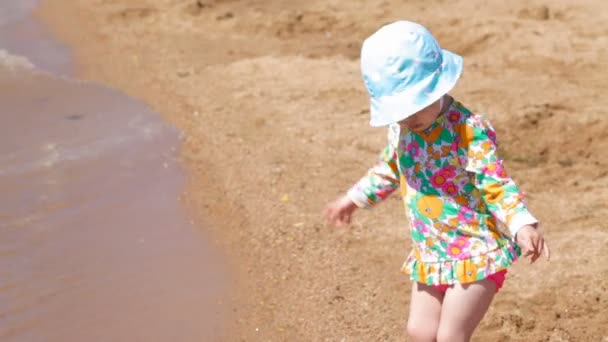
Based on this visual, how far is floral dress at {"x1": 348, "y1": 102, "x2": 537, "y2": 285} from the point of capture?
3.21 meters

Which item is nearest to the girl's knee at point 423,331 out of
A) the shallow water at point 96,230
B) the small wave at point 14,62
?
the shallow water at point 96,230

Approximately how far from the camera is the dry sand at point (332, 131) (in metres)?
4.59

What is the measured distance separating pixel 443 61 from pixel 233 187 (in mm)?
2954

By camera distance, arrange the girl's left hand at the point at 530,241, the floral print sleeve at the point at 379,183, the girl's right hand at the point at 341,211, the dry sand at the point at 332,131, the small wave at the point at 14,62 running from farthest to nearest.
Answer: the small wave at the point at 14,62
the dry sand at the point at 332,131
the girl's right hand at the point at 341,211
the floral print sleeve at the point at 379,183
the girl's left hand at the point at 530,241

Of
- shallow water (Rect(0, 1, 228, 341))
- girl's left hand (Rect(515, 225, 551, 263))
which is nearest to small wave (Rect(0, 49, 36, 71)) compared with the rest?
shallow water (Rect(0, 1, 228, 341))

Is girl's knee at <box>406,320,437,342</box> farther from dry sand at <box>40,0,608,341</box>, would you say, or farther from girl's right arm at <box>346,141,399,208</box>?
dry sand at <box>40,0,608,341</box>

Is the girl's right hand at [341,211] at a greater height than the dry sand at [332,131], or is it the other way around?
the girl's right hand at [341,211]

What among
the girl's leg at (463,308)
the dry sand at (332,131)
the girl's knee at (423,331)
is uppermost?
the girl's leg at (463,308)

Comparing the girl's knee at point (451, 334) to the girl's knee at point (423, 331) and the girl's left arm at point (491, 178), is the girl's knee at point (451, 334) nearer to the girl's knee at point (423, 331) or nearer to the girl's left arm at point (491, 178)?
the girl's knee at point (423, 331)

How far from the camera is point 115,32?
10055mm

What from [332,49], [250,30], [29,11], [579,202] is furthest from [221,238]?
[29,11]

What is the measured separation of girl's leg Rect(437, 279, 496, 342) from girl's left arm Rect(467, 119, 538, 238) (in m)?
0.29

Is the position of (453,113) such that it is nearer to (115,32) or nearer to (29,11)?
(115,32)

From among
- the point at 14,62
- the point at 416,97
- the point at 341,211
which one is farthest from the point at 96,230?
the point at 14,62
